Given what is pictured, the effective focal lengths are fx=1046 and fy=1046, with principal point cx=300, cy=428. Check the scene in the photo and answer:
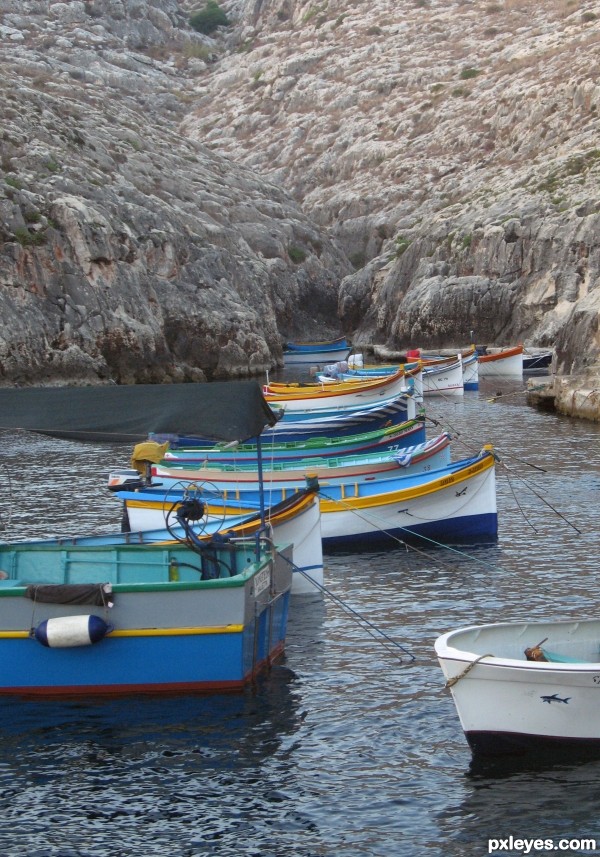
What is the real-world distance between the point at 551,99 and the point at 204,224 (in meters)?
33.4

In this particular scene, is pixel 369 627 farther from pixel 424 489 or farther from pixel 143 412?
pixel 424 489

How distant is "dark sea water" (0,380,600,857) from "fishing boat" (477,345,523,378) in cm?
4702

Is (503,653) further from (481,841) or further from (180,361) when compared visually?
(180,361)

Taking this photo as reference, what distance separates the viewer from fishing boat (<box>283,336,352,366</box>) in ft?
266

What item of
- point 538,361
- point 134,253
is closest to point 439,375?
point 538,361

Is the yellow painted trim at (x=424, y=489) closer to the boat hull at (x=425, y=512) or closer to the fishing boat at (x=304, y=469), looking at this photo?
the boat hull at (x=425, y=512)

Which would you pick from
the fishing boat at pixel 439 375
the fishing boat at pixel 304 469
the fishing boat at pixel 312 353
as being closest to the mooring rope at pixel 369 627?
the fishing boat at pixel 304 469

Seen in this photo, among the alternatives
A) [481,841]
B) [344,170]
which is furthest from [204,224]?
[481,841]

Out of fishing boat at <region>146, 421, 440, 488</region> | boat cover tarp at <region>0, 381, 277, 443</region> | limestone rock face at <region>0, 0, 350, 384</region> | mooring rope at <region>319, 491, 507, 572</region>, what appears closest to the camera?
boat cover tarp at <region>0, 381, 277, 443</region>

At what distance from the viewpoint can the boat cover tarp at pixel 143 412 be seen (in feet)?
59.4

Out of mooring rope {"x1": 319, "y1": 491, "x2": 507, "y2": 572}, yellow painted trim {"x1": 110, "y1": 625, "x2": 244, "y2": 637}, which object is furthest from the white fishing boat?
yellow painted trim {"x1": 110, "y1": 625, "x2": 244, "y2": 637}

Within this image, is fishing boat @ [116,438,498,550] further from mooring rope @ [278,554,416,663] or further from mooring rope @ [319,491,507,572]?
mooring rope @ [278,554,416,663]

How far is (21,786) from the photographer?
13.4 meters

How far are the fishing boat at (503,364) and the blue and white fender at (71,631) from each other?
55.6 m
